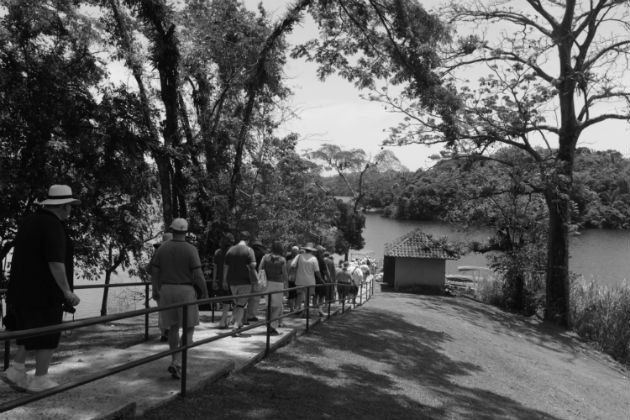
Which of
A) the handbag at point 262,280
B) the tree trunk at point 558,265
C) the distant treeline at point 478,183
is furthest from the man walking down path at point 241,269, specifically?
the tree trunk at point 558,265

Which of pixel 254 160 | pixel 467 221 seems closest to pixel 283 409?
pixel 254 160

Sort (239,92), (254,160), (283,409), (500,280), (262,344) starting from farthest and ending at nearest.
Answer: (500,280) → (254,160) → (239,92) → (262,344) → (283,409)

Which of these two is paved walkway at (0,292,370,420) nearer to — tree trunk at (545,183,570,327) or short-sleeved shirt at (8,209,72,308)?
short-sleeved shirt at (8,209,72,308)

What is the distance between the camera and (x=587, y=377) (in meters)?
15.1

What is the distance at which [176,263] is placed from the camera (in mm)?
6375

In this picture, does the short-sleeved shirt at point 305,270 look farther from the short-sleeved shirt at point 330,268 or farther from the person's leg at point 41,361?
the person's leg at point 41,361

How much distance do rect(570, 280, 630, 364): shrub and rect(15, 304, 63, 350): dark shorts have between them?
21841 mm

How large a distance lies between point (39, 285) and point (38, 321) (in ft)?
0.91

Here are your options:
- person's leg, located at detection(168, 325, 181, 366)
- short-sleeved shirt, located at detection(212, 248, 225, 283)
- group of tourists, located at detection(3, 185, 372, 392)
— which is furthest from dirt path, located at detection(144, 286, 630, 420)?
short-sleeved shirt, located at detection(212, 248, 225, 283)

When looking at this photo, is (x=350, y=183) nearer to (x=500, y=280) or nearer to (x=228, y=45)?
(x=500, y=280)

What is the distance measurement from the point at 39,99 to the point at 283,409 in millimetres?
9281

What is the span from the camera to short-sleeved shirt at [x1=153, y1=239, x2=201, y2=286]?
6.38 metres

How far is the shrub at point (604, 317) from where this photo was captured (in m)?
23.4

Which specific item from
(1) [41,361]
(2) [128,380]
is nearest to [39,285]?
(1) [41,361]
